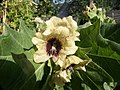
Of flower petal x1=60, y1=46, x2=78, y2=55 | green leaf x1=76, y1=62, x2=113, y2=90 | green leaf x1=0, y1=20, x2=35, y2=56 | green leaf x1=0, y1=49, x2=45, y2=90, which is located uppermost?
green leaf x1=0, y1=20, x2=35, y2=56

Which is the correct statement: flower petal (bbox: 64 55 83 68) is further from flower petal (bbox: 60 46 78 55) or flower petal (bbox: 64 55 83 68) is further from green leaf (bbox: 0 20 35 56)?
green leaf (bbox: 0 20 35 56)

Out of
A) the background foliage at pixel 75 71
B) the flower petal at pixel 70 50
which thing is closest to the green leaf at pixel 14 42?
the background foliage at pixel 75 71

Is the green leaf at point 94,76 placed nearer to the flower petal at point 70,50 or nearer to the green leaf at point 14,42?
the flower petal at point 70,50

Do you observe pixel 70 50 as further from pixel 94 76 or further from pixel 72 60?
pixel 94 76

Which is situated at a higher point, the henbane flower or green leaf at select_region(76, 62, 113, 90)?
the henbane flower

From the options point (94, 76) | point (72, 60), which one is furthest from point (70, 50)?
point (94, 76)

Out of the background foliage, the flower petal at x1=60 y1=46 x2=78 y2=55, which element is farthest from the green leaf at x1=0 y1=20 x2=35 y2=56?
the flower petal at x1=60 y1=46 x2=78 y2=55

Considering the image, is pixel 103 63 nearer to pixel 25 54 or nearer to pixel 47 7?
pixel 25 54
